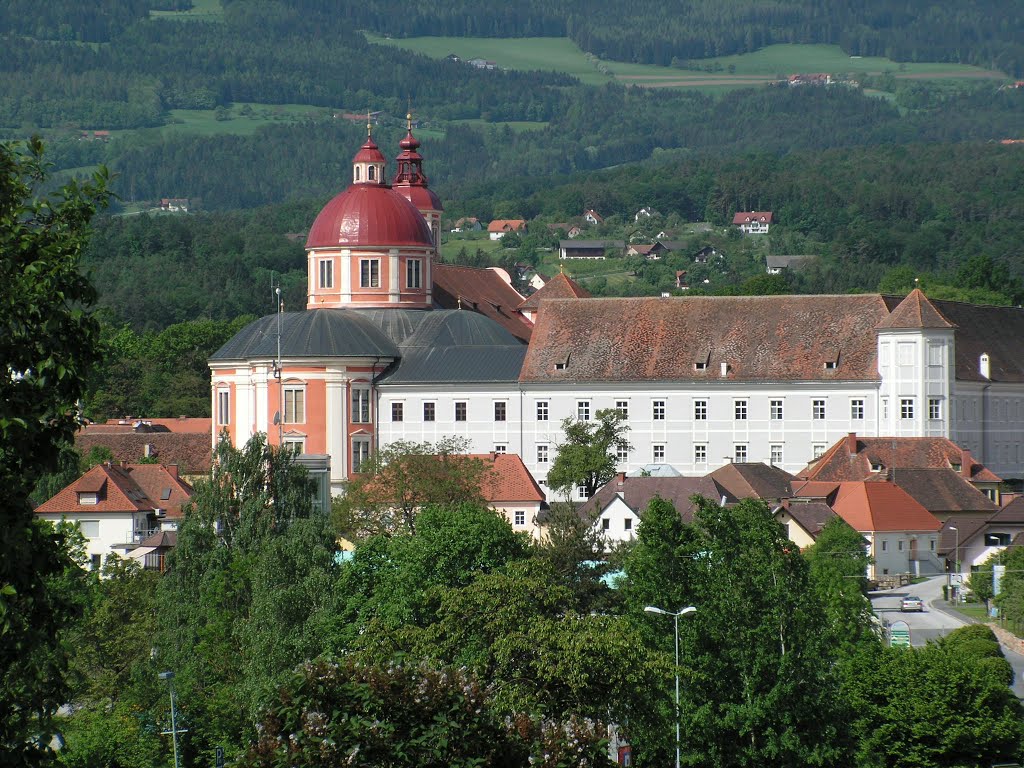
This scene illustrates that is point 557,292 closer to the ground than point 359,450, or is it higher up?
higher up

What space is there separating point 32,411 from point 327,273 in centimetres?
8363

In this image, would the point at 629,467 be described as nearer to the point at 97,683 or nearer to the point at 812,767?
the point at 97,683

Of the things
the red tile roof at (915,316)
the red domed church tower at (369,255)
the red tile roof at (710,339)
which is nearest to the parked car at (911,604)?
the red tile roof at (710,339)

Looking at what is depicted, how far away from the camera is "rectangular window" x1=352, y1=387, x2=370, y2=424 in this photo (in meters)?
93.6

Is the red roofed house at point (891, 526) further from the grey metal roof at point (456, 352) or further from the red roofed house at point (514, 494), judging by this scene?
the grey metal roof at point (456, 352)

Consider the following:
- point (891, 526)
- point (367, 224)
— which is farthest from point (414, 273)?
point (891, 526)

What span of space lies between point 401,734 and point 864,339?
6768 cm

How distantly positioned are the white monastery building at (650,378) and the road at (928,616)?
15.5 meters

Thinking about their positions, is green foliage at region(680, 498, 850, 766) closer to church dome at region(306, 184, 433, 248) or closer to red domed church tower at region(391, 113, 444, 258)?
church dome at region(306, 184, 433, 248)

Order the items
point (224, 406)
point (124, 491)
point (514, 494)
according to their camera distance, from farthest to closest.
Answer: point (224, 406), point (514, 494), point (124, 491)

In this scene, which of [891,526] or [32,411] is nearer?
[32,411]

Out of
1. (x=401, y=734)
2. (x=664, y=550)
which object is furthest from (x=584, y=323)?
(x=401, y=734)

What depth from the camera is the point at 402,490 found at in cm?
7700

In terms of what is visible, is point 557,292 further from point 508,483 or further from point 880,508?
point 880,508
